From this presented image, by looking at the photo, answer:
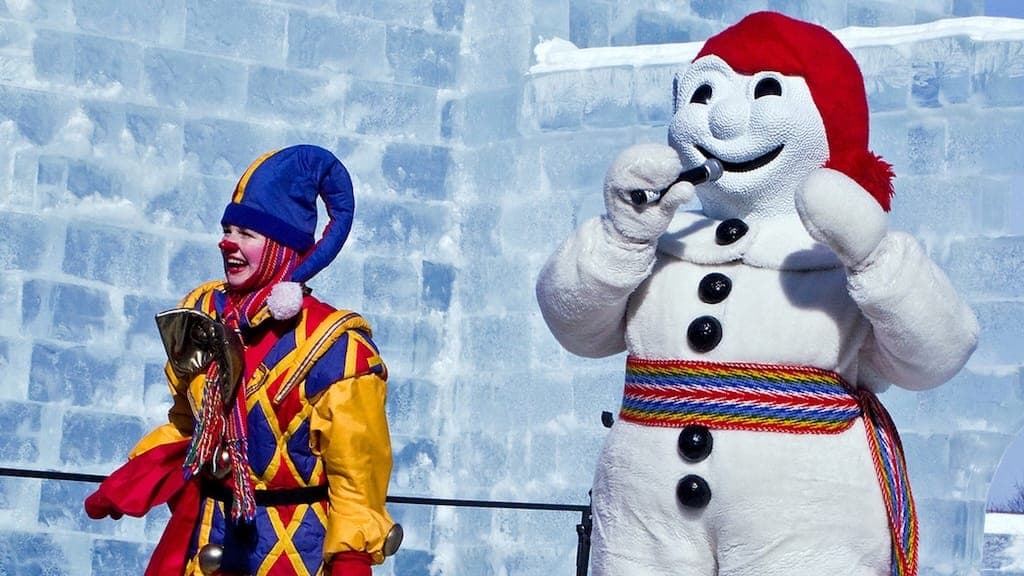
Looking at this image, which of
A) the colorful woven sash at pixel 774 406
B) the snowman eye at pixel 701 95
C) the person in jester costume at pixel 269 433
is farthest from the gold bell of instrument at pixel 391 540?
the snowman eye at pixel 701 95

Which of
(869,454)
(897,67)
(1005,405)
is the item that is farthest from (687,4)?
(869,454)

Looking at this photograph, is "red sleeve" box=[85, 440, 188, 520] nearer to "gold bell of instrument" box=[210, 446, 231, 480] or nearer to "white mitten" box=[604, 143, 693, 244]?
"gold bell of instrument" box=[210, 446, 231, 480]

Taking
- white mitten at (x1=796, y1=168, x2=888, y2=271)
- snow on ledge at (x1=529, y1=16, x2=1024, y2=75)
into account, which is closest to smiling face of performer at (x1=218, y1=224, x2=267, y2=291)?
white mitten at (x1=796, y1=168, x2=888, y2=271)

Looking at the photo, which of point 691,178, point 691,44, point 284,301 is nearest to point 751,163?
point 691,178

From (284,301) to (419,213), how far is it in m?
2.14

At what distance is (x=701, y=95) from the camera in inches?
129

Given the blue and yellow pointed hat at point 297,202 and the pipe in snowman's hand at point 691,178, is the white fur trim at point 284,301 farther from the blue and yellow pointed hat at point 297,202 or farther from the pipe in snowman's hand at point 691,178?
the pipe in snowman's hand at point 691,178

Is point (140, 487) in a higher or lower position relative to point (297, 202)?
lower

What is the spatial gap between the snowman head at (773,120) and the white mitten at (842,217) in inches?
8.4

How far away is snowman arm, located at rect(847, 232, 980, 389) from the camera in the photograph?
2961 millimetres

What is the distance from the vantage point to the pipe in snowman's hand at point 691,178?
304cm

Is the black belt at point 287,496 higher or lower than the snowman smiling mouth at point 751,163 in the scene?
lower

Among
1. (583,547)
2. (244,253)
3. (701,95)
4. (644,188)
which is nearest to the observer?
(644,188)

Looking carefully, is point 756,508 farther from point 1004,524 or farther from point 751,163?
point 1004,524
